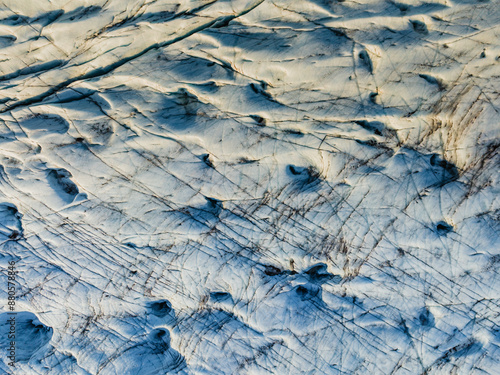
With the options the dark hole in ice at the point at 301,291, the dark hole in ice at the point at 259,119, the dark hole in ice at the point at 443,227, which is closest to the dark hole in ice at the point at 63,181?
the dark hole in ice at the point at 259,119

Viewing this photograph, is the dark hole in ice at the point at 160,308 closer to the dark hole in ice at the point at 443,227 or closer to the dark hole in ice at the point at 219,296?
the dark hole in ice at the point at 219,296

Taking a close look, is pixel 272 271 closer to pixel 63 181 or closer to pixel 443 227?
pixel 443 227

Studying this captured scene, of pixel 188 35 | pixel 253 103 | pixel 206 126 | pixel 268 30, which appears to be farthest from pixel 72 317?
pixel 268 30

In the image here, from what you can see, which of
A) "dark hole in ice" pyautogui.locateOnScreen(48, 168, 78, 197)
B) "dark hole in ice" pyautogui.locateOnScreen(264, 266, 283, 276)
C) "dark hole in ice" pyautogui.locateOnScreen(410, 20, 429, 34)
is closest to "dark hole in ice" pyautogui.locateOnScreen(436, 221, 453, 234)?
"dark hole in ice" pyautogui.locateOnScreen(264, 266, 283, 276)

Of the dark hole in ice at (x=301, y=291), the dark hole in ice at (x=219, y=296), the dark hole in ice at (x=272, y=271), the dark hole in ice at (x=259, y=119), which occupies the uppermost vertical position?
the dark hole in ice at (x=259, y=119)

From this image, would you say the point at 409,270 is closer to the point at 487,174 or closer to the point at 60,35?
the point at 487,174

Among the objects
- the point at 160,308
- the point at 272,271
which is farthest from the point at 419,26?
the point at 160,308

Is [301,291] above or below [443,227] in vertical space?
below

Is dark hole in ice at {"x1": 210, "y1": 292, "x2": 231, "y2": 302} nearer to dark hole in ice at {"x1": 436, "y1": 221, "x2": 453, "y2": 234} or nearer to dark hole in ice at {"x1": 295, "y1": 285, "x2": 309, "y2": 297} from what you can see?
dark hole in ice at {"x1": 295, "y1": 285, "x2": 309, "y2": 297}
